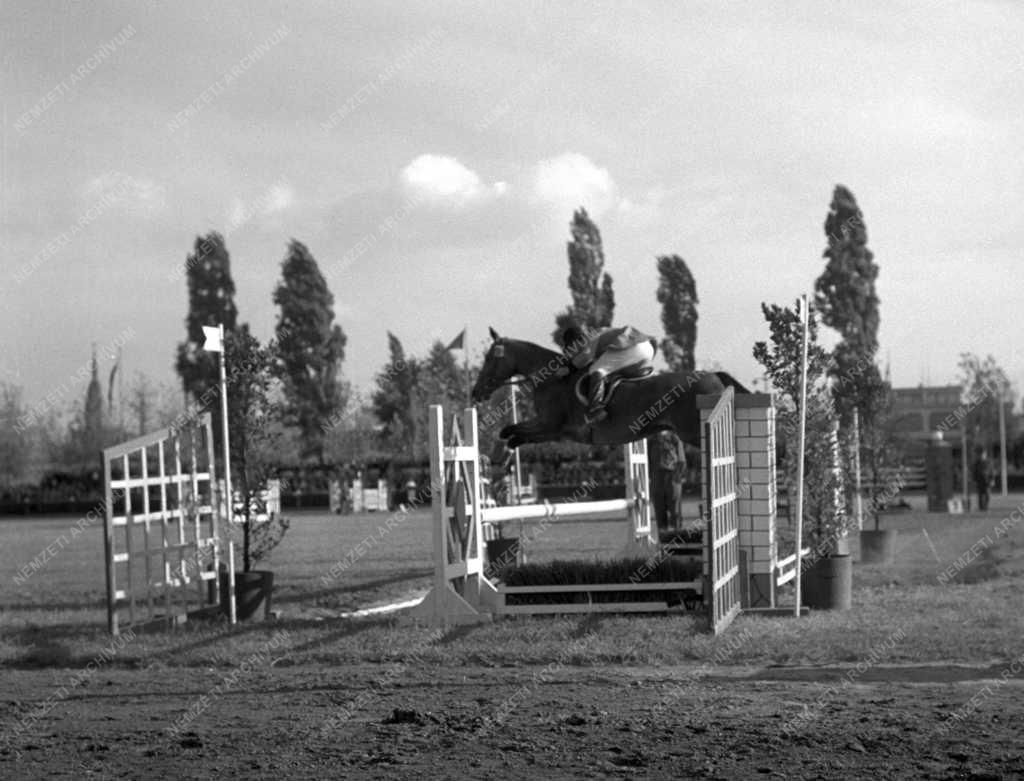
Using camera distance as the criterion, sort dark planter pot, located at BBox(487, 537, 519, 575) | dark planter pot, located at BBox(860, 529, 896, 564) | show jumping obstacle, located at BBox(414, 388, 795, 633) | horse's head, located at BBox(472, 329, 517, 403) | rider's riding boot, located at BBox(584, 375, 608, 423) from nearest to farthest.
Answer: show jumping obstacle, located at BBox(414, 388, 795, 633) < rider's riding boot, located at BBox(584, 375, 608, 423) < horse's head, located at BBox(472, 329, 517, 403) < dark planter pot, located at BBox(487, 537, 519, 575) < dark planter pot, located at BBox(860, 529, 896, 564)

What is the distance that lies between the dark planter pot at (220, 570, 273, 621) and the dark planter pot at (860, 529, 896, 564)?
9.25 meters

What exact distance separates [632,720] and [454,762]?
1.39 meters

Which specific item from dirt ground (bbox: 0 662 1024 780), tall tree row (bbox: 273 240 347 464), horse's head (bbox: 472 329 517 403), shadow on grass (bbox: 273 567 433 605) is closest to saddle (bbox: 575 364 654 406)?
horse's head (bbox: 472 329 517 403)

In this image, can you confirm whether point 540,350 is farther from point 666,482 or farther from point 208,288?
point 208,288

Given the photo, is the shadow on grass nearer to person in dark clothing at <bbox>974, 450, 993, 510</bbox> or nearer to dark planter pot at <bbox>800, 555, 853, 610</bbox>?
dark planter pot at <bbox>800, 555, 853, 610</bbox>

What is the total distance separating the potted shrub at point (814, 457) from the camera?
12.6 meters

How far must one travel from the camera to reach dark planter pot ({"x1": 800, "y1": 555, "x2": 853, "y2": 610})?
1259 centimetres

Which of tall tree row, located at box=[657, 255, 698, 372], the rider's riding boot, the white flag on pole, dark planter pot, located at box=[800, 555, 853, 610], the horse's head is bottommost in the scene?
dark planter pot, located at box=[800, 555, 853, 610]

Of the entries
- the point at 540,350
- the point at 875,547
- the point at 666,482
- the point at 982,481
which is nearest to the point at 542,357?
the point at 540,350

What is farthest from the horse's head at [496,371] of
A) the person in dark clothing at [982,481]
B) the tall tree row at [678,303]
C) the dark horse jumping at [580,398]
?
the tall tree row at [678,303]

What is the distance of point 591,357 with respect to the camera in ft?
41.9

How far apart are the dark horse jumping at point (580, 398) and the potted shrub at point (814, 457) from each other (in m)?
0.60

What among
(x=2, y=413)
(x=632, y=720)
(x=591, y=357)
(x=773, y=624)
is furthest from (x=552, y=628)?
(x=2, y=413)

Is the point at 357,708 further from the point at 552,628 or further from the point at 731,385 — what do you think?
the point at 731,385
